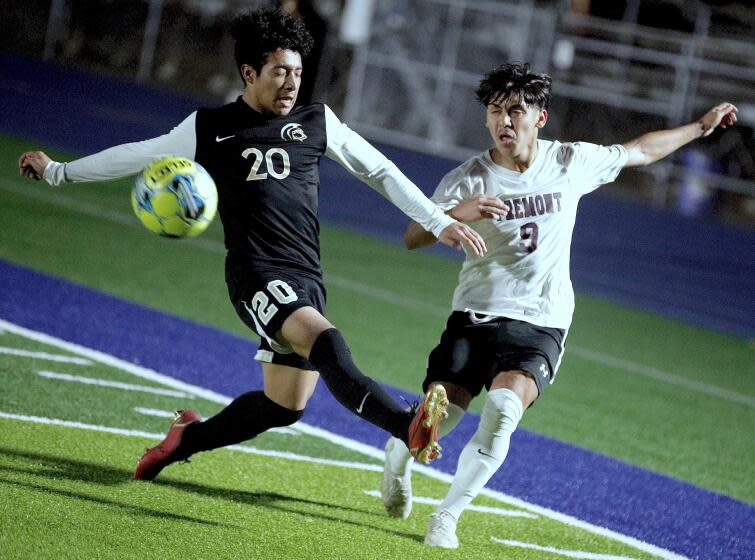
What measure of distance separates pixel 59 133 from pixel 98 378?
1225cm

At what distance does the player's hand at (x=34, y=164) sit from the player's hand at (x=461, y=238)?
184 cm

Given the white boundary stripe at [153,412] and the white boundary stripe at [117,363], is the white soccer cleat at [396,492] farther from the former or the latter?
the white boundary stripe at [117,363]

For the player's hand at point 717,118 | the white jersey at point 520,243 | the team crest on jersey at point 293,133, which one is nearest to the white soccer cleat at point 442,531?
the white jersey at point 520,243

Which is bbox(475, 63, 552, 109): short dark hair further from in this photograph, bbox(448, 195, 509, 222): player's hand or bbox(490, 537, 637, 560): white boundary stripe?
bbox(490, 537, 637, 560): white boundary stripe

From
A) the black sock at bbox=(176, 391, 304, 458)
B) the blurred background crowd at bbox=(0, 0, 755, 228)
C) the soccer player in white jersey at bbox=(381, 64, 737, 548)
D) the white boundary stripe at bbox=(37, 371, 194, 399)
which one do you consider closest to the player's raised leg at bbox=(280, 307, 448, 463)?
the black sock at bbox=(176, 391, 304, 458)

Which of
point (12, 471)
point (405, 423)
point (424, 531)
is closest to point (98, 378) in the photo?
point (12, 471)

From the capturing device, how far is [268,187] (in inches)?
216

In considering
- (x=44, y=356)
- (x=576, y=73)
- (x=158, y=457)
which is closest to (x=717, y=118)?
(x=158, y=457)

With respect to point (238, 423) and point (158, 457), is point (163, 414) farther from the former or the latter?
point (238, 423)

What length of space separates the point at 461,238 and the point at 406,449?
3.49ft

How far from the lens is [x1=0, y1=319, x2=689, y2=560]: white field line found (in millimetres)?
6039

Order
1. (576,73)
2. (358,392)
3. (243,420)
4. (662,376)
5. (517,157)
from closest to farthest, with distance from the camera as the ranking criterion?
(358,392) → (243,420) → (517,157) → (662,376) → (576,73)

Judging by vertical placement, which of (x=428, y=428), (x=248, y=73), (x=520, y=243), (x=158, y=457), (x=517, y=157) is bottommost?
(x=158, y=457)

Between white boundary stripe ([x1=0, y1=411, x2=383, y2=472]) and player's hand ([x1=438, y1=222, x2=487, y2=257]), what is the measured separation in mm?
1812
